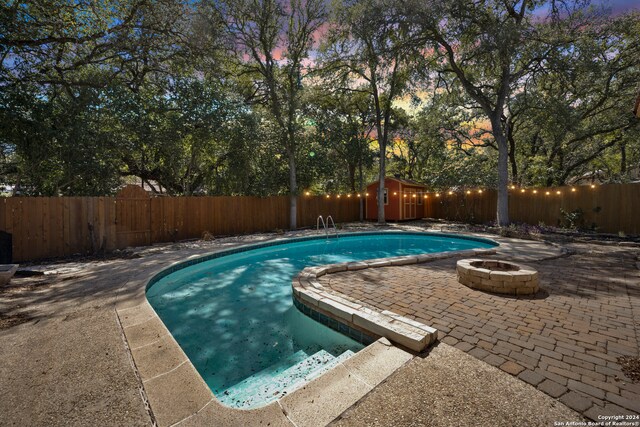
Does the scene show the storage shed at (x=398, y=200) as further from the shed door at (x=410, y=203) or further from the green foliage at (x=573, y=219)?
the green foliage at (x=573, y=219)

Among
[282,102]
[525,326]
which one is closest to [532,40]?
[282,102]

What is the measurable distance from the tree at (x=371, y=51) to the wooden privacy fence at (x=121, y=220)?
21.9ft

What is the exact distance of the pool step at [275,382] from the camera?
205 cm

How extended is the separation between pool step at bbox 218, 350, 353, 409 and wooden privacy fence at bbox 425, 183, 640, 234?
1181cm

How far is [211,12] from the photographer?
10.1m

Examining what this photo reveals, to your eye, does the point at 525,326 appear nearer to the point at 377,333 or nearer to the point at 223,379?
the point at 377,333

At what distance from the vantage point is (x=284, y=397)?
164 cm

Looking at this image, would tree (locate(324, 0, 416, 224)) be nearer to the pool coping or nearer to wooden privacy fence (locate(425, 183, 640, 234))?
wooden privacy fence (locate(425, 183, 640, 234))

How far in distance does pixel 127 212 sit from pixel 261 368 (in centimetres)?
747

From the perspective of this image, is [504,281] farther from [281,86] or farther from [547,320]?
[281,86]

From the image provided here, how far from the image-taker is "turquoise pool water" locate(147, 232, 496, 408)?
93.0 inches

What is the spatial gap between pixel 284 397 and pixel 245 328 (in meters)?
1.93

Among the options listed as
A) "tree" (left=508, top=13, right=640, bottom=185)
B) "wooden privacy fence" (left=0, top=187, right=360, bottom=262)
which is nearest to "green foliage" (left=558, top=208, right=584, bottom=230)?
"tree" (left=508, top=13, right=640, bottom=185)

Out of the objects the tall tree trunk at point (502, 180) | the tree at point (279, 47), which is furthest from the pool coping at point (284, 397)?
the tall tree trunk at point (502, 180)
